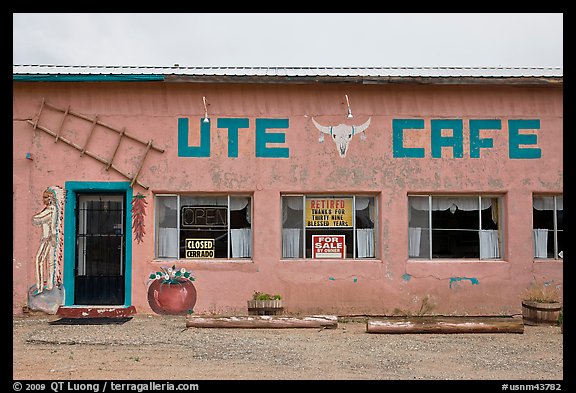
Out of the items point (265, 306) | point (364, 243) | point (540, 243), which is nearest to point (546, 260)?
point (540, 243)

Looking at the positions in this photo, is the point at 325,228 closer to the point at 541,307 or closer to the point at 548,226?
the point at 541,307

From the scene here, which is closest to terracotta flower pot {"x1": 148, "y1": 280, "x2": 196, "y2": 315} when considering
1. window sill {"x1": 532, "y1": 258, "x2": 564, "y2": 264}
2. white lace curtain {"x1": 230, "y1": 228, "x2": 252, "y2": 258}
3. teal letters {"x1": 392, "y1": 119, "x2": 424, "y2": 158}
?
white lace curtain {"x1": 230, "y1": 228, "x2": 252, "y2": 258}

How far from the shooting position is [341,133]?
1212cm

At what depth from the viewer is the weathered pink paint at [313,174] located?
39.0ft

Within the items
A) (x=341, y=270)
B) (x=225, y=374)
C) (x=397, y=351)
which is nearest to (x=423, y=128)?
(x=341, y=270)

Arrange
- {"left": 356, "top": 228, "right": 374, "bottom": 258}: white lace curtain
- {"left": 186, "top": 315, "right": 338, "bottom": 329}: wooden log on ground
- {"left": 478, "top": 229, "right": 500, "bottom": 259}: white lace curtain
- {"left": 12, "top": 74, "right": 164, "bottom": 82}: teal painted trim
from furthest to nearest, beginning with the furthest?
{"left": 478, "top": 229, "right": 500, "bottom": 259}: white lace curtain, {"left": 356, "top": 228, "right": 374, "bottom": 258}: white lace curtain, {"left": 12, "top": 74, "right": 164, "bottom": 82}: teal painted trim, {"left": 186, "top": 315, "right": 338, "bottom": 329}: wooden log on ground

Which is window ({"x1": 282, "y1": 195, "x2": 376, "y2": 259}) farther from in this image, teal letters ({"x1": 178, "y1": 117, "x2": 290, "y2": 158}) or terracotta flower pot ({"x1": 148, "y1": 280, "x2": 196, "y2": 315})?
terracotta flower pot ({"x1": 148, "y1": 280, "x2": 196, "y2": 315})

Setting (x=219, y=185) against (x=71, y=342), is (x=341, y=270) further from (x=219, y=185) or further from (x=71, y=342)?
(x=71, y=342)

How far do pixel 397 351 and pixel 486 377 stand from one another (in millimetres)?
1741

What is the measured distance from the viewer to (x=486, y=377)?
7.34 meters

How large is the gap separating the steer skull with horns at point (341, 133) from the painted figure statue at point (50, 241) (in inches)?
208

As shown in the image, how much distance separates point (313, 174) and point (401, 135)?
6.40ft

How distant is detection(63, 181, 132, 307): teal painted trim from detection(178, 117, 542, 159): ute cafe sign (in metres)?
1.44

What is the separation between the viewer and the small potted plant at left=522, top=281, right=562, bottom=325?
36.1 feet
